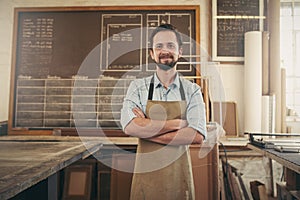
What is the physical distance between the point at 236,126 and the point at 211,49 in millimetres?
869

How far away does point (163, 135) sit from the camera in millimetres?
2193

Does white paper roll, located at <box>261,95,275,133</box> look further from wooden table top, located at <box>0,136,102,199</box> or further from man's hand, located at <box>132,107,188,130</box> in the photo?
wooden table top, located at <box>0,136,102,199</box>

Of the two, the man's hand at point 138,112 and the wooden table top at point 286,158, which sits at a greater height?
the man's hand at point 138,112

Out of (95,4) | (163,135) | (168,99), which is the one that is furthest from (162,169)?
(95,4)

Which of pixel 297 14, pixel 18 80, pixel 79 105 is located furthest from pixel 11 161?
pixel 297 14

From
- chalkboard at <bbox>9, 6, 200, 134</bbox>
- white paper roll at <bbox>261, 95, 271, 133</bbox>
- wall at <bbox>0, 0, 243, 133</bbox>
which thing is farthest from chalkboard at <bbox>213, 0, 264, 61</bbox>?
white paper roll at <bbox>261, 95, 271, 133</bbox>

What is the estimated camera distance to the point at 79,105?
10.8 feet

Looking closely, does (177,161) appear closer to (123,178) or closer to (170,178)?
(170,178)

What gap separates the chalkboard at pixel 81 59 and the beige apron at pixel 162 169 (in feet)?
3.50

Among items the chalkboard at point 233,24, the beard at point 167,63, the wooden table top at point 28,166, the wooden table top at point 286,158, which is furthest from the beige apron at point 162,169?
the chalkboard at point 233,24

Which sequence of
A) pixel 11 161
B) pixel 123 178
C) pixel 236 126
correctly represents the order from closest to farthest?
pixel 11 161 < pixel 123 178 < pixel 236 126

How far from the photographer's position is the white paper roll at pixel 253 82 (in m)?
3.10

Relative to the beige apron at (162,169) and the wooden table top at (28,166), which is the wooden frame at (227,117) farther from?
the wooden table top at (28,166)

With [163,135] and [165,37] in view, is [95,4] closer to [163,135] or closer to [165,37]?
[165,37]
